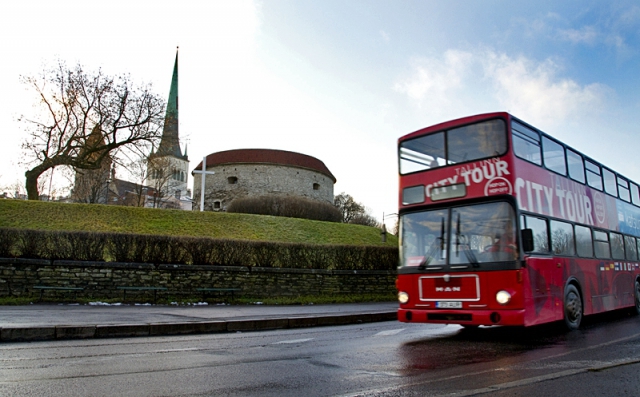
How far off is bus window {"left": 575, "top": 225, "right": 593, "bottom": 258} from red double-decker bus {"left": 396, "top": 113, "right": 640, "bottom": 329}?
3 cm

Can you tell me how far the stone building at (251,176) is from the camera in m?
53.0

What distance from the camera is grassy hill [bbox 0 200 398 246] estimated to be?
26.5 metres

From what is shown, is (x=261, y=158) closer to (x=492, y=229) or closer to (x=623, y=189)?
(x=623, y=189)

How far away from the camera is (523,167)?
871cm

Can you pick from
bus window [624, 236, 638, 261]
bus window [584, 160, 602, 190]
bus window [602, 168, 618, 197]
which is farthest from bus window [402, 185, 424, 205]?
bus window [624, 236, 638, 261]

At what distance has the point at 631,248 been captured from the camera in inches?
520

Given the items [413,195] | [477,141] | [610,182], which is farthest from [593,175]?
[413,195]

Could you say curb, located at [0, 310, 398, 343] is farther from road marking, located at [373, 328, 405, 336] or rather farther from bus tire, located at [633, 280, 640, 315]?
bus tire, located at [633, 280, 640, 315]

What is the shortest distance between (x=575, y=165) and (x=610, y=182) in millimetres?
2500

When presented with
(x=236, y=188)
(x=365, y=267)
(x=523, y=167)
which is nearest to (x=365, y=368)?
(x=523, y=167)

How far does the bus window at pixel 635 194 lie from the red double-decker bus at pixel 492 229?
174 inches

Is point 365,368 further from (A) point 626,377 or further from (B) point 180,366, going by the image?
(A) point 626,377

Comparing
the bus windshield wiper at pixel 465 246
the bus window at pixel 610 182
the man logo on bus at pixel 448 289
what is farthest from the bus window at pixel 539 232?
the bus window at pixel 610 182

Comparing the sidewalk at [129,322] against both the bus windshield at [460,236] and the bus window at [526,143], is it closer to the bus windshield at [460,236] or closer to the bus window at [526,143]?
the bus windshield at [460,236]
